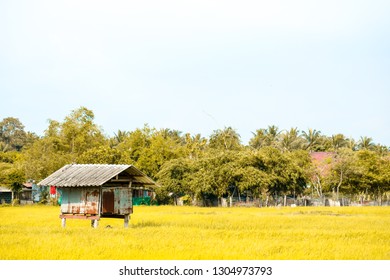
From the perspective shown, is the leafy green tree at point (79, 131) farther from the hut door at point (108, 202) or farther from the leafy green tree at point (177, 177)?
the hut door at point (108, 202)

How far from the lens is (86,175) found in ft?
65.0

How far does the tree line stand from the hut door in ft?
90.1

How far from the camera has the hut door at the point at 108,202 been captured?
1988cm

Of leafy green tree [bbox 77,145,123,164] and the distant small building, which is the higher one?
leafy green tree [bbox 77,145,123,164]

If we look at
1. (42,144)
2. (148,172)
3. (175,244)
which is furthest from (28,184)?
(175,244)

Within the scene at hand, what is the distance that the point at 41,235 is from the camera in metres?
16.5

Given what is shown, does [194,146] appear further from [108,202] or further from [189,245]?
[189,245]

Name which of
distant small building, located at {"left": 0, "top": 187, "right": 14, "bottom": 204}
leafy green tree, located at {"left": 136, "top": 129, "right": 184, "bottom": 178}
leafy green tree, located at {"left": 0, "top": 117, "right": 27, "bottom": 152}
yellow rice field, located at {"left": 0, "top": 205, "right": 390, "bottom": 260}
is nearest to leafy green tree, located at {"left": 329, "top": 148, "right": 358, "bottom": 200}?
leafy green tree, located at {"left": 136, "top": 129, "right": 184, "bottom": 178}

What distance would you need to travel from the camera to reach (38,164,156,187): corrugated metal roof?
19.1 metres

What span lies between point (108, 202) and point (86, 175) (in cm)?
138

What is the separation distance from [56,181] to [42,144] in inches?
1406

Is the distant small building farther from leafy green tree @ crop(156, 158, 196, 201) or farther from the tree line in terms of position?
leafy green tree @ crop(156, 158, 196, 201)

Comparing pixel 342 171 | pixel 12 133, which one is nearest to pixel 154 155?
pixel 342 171

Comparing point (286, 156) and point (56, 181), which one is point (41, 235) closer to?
point (56, 181)
